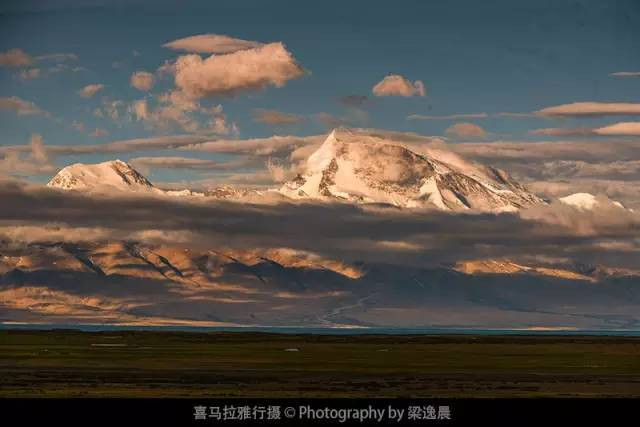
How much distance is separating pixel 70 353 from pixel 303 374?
6571cm

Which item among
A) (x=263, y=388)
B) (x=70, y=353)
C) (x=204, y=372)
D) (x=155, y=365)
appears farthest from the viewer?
(x=70, y=353)

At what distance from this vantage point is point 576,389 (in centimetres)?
11656

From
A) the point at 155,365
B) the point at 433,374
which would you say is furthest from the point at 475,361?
the point at 155,365

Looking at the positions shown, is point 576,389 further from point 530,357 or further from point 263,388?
point 530,357

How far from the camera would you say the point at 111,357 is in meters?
178

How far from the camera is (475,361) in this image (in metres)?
181
